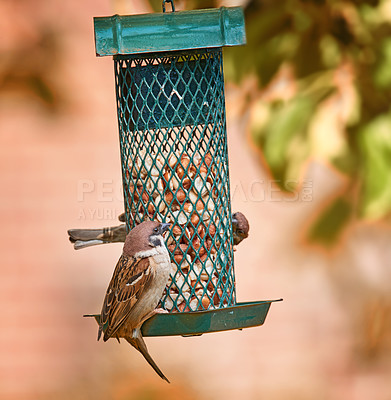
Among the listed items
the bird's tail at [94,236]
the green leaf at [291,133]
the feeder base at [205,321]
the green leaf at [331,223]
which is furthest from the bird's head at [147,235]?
the green leaf at [331,223]

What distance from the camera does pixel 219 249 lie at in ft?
11.8

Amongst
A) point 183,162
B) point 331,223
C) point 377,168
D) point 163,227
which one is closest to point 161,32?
point 183,162

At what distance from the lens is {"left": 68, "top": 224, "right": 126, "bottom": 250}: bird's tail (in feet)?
13.1

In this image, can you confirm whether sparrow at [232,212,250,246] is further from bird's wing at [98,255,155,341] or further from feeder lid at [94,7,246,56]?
feeder lid at [94,7,246,56]

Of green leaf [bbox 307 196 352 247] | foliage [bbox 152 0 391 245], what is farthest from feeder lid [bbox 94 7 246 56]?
green leaf [bbox 307 196 352 247]

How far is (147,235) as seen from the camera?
331 centimetres

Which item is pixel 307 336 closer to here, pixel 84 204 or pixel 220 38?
pixel 84 204

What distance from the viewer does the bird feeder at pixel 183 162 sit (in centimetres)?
351

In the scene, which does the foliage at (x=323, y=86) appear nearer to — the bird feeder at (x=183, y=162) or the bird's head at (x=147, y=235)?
the bird feeder at (x=183, y=162)

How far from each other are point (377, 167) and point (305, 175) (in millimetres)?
508

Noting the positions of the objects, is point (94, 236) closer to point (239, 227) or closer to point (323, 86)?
point (239, 227)

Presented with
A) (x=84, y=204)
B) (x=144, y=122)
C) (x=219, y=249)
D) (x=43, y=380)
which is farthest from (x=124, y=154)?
(x=43, y=380)

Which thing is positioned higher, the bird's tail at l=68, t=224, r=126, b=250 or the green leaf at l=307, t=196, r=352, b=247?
the bird's tail at l=68, t=224, r=126, b=250

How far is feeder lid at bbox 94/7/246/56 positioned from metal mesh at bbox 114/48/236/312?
0.56 ft
